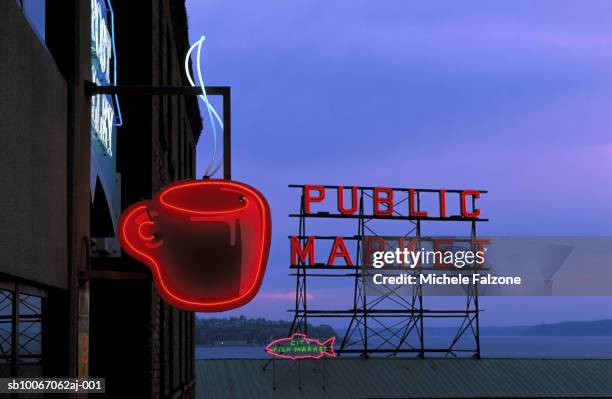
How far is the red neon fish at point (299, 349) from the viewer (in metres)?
43.5

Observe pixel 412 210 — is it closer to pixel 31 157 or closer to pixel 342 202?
pixel 342 202

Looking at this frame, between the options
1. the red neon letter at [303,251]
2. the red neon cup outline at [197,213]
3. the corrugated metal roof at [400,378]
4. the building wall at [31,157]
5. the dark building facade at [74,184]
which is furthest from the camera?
the red neon letter at [303,251]

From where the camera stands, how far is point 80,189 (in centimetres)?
1030

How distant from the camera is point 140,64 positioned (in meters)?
15.7

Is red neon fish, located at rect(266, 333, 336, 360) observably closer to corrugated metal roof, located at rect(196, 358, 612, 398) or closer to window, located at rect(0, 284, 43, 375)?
corrugated metal roof, located at rect(196, 358, 612, 398)

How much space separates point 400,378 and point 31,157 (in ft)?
120

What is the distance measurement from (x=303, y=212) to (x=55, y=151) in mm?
40075

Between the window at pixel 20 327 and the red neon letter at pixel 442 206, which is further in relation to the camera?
the red neon letter at pixel 442 206

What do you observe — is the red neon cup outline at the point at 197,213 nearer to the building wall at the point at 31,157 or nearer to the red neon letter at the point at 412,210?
the building wall at the point at 31,157

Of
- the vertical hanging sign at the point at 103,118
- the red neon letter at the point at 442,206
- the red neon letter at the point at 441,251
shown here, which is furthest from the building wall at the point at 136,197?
the red neon letter at the point at 441,251

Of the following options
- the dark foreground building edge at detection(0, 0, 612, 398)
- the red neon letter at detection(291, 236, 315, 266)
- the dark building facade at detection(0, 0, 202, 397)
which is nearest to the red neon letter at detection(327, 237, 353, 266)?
the red neon letter at detection(291, 236, 315, 266)

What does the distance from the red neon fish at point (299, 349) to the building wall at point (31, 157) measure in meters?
34.1

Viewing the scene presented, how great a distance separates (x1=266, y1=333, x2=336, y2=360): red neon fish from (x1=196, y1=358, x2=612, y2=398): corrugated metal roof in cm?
47

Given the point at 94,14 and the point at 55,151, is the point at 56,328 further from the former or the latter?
the point at 94,14
